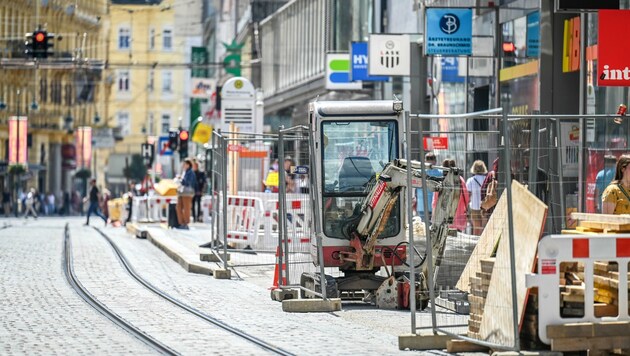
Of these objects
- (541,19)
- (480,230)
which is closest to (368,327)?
(480,230)

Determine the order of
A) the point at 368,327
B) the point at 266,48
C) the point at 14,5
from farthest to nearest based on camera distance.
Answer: the point at 14,5, the point at 266,48, the point at 368,327

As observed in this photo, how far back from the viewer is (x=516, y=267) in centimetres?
1320

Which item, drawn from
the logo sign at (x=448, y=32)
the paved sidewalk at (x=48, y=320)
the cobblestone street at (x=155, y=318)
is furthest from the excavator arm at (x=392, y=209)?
the logo sign at (x=448, y=32)

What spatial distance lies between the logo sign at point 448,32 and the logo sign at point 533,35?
5.06ft

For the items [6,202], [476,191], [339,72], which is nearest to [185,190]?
[339,72]

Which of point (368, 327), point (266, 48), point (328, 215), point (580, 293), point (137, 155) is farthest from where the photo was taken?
point (137, 155)

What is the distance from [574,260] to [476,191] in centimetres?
405

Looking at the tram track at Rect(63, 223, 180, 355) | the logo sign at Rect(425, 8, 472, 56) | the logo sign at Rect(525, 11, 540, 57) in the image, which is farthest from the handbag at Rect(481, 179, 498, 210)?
the logo sign at Rect(425, 8, 472, 56)

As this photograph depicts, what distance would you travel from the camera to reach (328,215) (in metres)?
20.4

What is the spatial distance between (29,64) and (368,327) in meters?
58.0

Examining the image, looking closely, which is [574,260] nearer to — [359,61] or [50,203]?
[359,61]

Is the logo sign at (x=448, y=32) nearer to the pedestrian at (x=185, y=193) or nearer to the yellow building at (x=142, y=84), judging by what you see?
the pedestrian at (x=185, y=193)

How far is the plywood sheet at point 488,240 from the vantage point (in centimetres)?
1431

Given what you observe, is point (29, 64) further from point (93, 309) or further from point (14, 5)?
point (93, 309)
